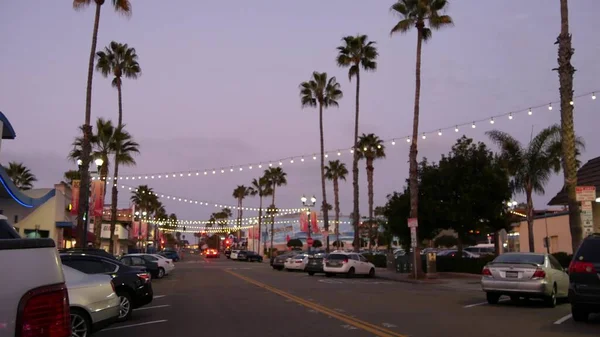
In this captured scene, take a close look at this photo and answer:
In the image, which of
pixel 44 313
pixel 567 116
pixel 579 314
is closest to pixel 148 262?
pixel 567 116

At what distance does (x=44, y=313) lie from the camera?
3.79m

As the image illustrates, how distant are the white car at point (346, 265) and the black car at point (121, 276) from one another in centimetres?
2090

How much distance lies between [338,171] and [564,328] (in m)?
60.0

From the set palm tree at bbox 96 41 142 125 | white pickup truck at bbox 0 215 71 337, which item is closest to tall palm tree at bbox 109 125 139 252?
palm tree at bbox 96 41 142 125

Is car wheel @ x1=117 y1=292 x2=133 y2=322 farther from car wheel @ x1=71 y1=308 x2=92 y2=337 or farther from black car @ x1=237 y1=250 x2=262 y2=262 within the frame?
black car @ x1=237 y1=250 x2=262 y2=262

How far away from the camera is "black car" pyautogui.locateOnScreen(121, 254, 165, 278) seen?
29.1 m

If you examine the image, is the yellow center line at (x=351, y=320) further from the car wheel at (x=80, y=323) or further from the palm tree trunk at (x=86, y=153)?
the palm tree trunk at (x=86, y=153)

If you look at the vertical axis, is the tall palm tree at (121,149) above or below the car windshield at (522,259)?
above

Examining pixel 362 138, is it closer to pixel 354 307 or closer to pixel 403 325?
pixel 354 307

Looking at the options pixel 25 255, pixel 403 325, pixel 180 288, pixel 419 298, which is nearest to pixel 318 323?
pixel 403 325

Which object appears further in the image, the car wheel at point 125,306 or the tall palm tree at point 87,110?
the tall palm tree at point 87,110

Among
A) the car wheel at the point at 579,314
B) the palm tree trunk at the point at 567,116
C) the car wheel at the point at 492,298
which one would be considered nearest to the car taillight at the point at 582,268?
the car wheel at the point at 579,314

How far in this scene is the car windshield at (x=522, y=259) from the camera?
17.5 meters

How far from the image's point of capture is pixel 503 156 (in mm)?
39438
